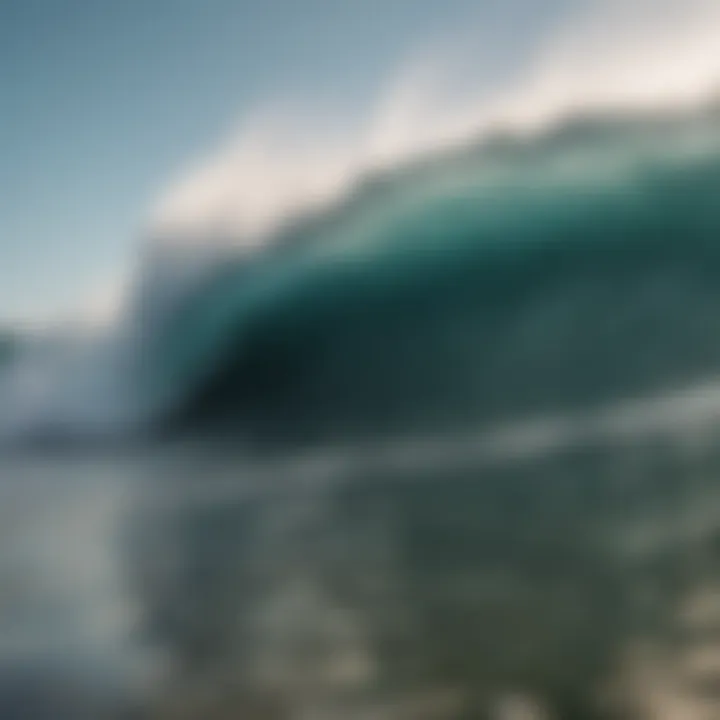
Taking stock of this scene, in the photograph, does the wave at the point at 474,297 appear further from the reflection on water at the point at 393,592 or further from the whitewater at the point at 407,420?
the reflection on water at the point at 393,592

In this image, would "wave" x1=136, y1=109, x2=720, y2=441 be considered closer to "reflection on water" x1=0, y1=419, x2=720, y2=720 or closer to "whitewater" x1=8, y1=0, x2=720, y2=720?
"whitewater" x1=8, y1=0, x2=720, y2=720

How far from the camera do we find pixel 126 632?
161 cm

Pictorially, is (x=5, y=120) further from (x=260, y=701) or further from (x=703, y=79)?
(x=703, y=79)

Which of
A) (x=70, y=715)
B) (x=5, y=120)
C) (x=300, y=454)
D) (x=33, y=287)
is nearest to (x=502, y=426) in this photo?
(x=300, y=454)

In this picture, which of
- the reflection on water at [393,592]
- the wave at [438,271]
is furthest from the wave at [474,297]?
the reflection on water at [393,592]

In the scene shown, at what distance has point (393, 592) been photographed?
4.99ft

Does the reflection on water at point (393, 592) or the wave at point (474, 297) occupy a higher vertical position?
the wave at point (474, 297)

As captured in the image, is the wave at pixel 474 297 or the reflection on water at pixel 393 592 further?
the wave at pixel 474 297

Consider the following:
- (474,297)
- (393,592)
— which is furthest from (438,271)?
(393,592)

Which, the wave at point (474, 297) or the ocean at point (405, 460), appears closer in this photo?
the ocean at point (405, 460)

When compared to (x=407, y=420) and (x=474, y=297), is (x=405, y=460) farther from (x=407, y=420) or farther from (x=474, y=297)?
(x=474, y=297)

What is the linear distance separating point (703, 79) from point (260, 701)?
1379 mm

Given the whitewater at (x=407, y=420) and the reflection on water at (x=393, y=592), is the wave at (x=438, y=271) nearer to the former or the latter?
the whitewater at (x=407, y=420)

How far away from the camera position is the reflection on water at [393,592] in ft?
4.65
